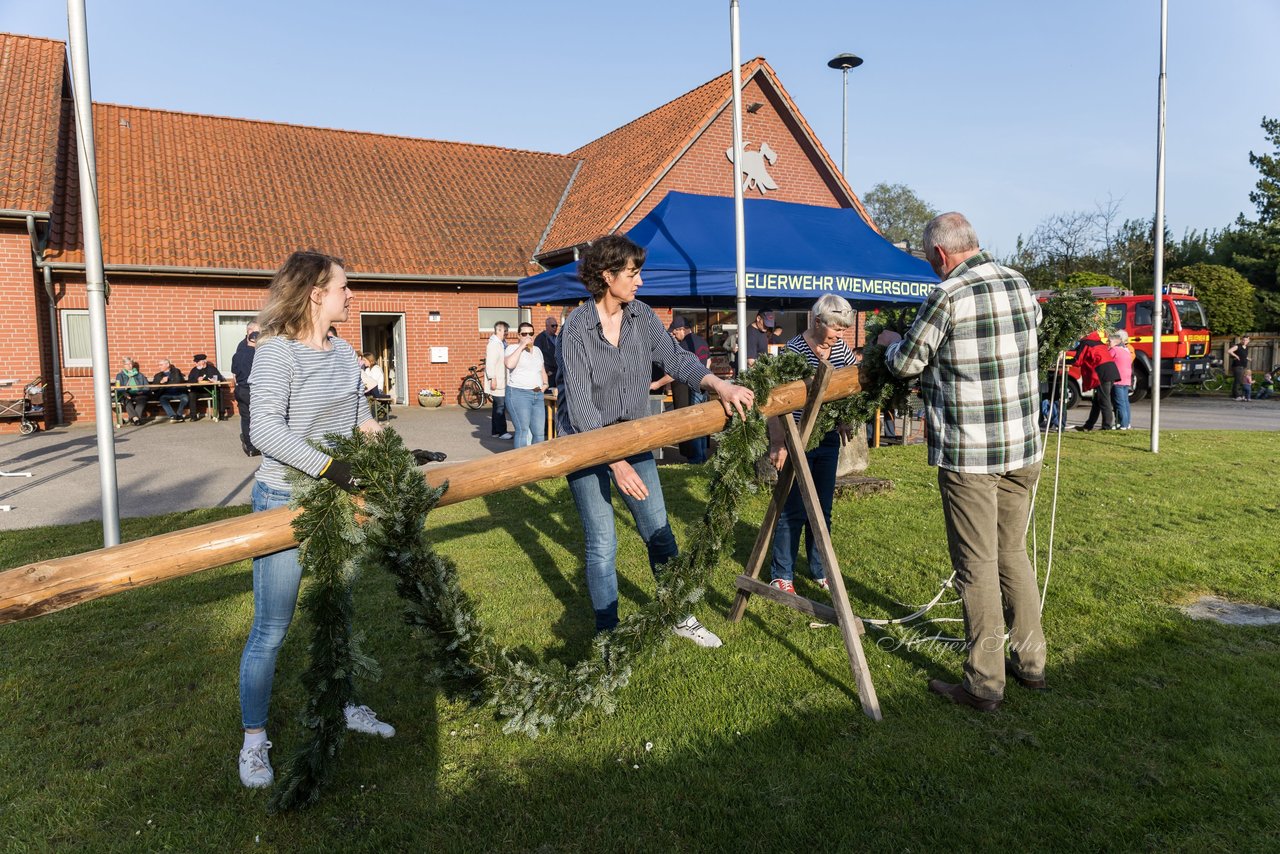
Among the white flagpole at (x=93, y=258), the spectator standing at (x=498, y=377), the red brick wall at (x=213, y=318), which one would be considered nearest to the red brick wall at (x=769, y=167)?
the red brick wall at (x=213, y=318)

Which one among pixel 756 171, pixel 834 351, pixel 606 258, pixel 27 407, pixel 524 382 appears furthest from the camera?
pixel 756 171

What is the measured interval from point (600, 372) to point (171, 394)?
53.2ft

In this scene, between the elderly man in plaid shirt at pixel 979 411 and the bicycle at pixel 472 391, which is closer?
the elderly man in plaid shirt at pixel 979 411

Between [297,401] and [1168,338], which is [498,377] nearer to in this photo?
[297,401]

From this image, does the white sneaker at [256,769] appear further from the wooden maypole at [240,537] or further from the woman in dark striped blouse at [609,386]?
the woman in dark striped blouse at [609,386]

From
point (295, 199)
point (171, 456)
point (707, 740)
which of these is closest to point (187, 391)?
point (295, 199)

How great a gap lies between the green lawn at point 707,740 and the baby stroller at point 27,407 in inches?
483

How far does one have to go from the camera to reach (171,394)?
16906 mm

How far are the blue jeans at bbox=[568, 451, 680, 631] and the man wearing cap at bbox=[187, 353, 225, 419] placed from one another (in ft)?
51.3

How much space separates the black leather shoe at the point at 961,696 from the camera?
11.2ft

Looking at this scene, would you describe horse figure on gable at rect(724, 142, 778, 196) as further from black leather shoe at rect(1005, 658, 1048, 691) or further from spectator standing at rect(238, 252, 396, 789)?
spectator standing at rect(238, 252, 396, 789)

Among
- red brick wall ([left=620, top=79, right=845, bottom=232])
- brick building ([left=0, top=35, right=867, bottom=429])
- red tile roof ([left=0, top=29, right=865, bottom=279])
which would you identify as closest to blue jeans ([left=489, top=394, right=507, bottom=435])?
brick building ([left=0, top=35, right=867, bottom=429])

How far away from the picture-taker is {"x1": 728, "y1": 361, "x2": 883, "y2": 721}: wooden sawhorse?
139 inches

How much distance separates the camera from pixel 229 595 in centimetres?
526
